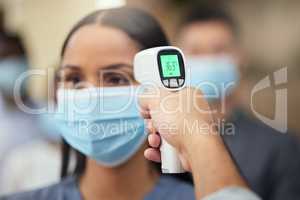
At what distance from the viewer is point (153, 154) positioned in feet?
3.43

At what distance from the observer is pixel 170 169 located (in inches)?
40.0

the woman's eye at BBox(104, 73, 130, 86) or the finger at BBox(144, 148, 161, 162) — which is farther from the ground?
the woman's eye at BBox(104, 73, 130, 86)

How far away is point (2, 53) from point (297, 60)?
87 cm

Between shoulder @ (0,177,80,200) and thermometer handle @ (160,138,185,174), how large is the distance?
240mm

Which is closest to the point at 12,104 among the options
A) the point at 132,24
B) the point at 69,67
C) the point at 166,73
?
the point at 69,67

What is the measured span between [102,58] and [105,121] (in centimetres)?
13

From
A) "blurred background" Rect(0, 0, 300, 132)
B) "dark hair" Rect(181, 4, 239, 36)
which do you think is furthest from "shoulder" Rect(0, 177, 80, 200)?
"dark hair" Rect(181, 4, 239, 36)

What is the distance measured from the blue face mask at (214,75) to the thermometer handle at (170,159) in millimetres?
183

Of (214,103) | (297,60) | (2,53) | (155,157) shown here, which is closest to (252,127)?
(214,103)

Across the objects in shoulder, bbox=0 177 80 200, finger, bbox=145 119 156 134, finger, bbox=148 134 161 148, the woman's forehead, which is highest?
the woman's forehead

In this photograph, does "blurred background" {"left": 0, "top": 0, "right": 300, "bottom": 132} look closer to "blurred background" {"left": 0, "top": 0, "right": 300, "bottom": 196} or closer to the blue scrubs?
"blurred background" {"left": 0, "top": 0, "right": 300, "bottom": 196}

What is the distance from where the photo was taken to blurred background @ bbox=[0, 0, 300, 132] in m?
1.18

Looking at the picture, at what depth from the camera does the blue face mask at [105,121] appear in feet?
3.57

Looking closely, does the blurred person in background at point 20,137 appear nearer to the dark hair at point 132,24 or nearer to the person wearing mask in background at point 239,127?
the dark hair at point 132,24
